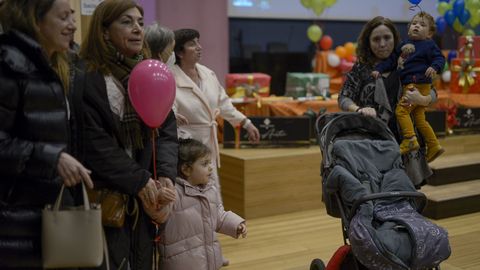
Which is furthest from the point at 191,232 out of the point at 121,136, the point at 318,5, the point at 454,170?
the point at 318,5

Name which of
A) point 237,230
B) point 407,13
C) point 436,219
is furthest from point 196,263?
point 407,13

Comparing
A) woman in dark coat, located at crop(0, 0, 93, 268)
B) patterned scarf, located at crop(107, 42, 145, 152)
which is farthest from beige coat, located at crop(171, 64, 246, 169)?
woman in dark coat, located at crop(0, 0, 93, 268)

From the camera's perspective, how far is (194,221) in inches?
106

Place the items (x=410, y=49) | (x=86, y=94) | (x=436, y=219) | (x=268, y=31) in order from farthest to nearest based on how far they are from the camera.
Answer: (x=268, y=31) < (x=436, y=219) < (x=410, y=49) < (x=86, y=94)

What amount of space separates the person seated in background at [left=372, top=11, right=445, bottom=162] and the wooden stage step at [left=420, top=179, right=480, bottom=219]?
1.79 meters

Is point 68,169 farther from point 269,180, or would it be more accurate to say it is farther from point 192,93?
point 269,180

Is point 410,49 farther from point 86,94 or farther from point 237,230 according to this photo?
point 86,94

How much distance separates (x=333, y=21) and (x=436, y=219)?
5465 millimetres

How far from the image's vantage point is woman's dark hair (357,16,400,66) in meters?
3.29

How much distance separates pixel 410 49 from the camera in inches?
124

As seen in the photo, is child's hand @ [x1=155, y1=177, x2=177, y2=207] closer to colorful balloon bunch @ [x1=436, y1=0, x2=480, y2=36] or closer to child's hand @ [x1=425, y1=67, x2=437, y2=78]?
child's hand @ [x1=425, y1=67, x2=437, y2=78]

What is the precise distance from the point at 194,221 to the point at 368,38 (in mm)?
1387

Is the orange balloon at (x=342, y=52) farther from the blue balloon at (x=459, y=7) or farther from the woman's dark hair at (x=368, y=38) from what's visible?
the woman's dark hair at (x=368, y=38)

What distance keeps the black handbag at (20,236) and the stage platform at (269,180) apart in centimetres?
303
